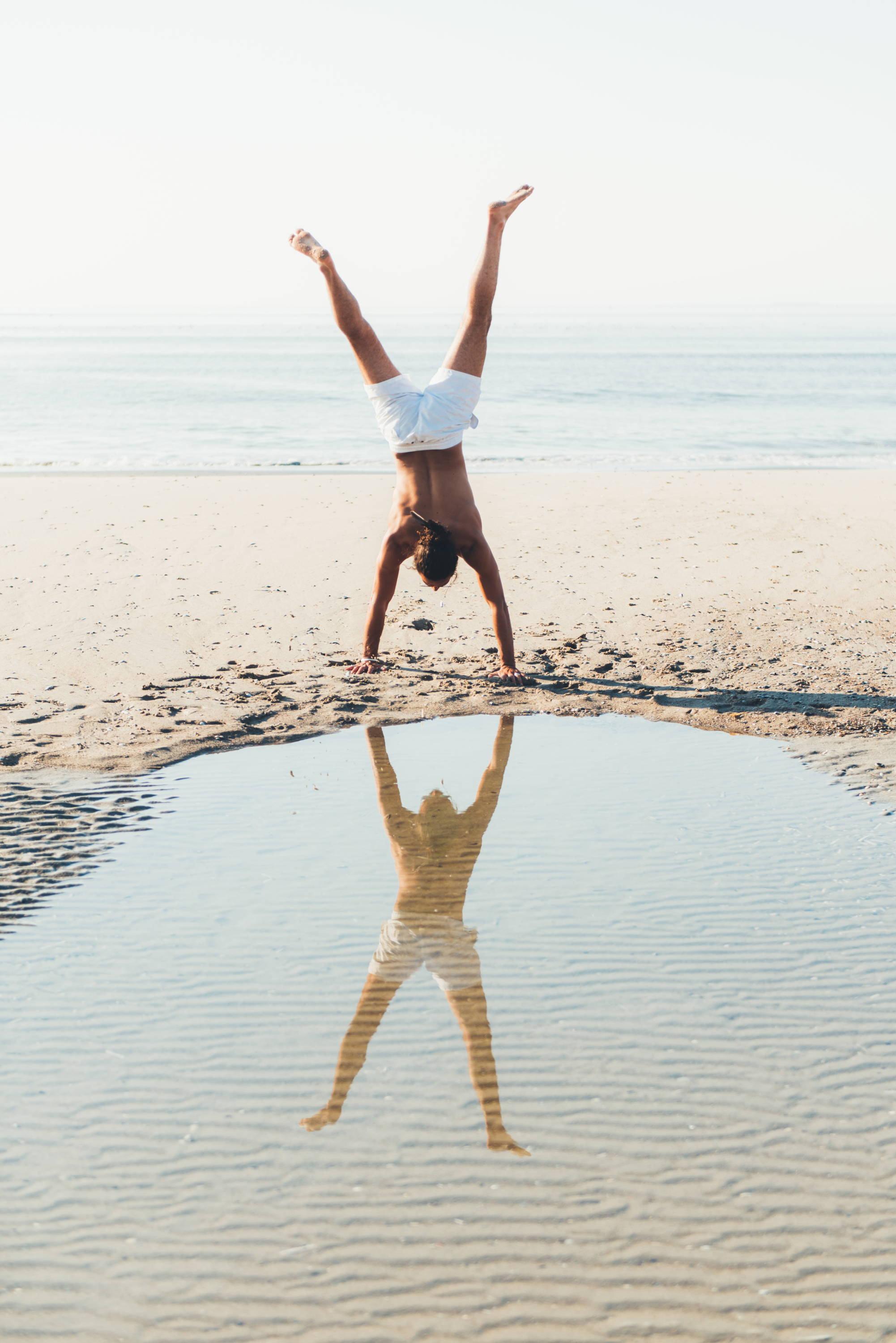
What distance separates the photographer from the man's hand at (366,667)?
780cm

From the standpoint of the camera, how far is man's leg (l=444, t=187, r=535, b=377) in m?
7.48

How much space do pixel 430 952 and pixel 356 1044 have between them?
0.64m

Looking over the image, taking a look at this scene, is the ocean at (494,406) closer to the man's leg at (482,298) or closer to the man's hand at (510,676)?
the man's leg at (482,298)

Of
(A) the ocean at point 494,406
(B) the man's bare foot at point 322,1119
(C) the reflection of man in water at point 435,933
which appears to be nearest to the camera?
(B) the man's bare foot at point 322,1119

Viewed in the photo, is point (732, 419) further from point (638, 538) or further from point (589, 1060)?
point (589, 1060)

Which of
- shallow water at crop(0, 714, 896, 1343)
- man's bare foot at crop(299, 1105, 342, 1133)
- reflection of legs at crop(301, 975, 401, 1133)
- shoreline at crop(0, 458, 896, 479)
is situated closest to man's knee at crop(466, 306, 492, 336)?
shallow water at crop(0, 714, 896, 1343)

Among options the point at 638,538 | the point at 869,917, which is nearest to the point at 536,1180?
the point at 869,917

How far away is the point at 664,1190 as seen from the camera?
3092 millimetres

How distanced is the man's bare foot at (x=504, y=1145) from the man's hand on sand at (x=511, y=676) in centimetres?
443

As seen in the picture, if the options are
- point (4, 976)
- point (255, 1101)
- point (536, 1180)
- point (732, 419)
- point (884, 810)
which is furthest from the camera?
point (732, 419)

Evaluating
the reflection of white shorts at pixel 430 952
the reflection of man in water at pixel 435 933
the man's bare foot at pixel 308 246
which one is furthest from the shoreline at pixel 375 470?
the reflection of white shorts at pixel 430 952

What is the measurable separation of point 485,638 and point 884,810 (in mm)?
3739

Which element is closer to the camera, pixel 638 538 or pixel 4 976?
pixel 4 976

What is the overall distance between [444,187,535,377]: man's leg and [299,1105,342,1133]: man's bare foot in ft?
17.1
